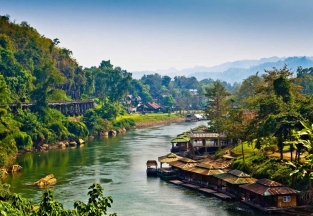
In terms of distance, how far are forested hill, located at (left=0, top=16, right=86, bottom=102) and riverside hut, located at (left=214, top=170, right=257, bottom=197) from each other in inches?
2143

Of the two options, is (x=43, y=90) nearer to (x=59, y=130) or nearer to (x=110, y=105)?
(x=59, y=130)

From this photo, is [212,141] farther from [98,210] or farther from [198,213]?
[98,210]

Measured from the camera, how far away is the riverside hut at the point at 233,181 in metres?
43.4

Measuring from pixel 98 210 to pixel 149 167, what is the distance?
120 ft

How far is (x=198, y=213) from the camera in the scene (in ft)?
129

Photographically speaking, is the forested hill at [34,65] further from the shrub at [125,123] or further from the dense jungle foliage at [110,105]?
the shrub at [125,123]

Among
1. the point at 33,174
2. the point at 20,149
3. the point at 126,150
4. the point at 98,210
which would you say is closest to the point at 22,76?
the point at 20,149

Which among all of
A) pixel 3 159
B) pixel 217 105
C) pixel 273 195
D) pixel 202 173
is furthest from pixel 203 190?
pixel 217 105

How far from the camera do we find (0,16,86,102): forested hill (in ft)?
316

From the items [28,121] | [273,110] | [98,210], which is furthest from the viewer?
[28,121]

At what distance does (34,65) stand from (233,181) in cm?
8183

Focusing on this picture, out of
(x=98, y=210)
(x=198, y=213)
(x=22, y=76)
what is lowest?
(x=198, y=213)

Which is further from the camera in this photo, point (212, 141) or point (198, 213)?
point (212, 141)

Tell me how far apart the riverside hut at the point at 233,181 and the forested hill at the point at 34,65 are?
54424 mm
